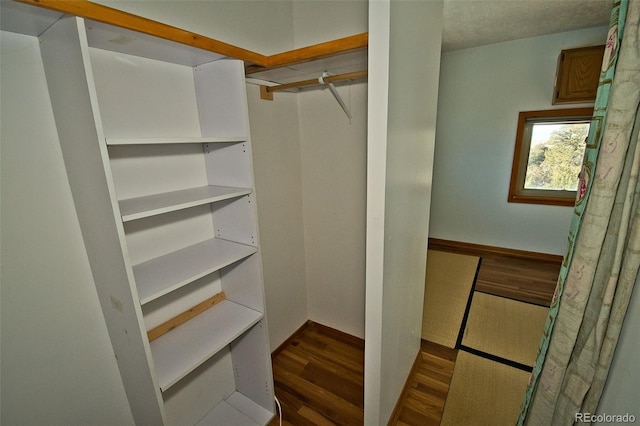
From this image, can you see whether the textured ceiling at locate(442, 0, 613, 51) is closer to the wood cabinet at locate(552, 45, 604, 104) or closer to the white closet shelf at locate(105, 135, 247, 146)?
the wood cabinet at locate(552, 45, 604, 104)

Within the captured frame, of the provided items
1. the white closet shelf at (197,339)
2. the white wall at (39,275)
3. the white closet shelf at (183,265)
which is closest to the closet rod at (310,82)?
the white closet shelf at (183,265)

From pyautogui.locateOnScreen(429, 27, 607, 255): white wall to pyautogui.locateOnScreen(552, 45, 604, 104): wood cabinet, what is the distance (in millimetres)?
178

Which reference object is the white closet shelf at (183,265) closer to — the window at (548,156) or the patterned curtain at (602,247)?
the patterned curtain at (602,247)

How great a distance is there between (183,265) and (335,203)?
1.13m

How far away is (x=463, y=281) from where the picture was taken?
3.11 meters

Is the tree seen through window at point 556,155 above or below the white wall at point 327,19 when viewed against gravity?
below

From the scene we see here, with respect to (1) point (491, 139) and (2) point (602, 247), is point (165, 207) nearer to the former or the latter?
(2) point (602, 247)

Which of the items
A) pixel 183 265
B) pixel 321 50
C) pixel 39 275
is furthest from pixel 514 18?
pixel 39 275

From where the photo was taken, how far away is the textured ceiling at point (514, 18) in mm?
2293

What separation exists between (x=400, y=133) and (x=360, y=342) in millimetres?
1747

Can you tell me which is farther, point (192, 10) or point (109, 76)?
point (192, 10)

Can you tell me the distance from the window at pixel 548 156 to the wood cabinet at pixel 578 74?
0.70 ft

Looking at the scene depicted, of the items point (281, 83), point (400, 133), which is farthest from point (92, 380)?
point (281, 83)

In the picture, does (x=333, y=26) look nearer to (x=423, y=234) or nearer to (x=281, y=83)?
(x=281, y=83)
